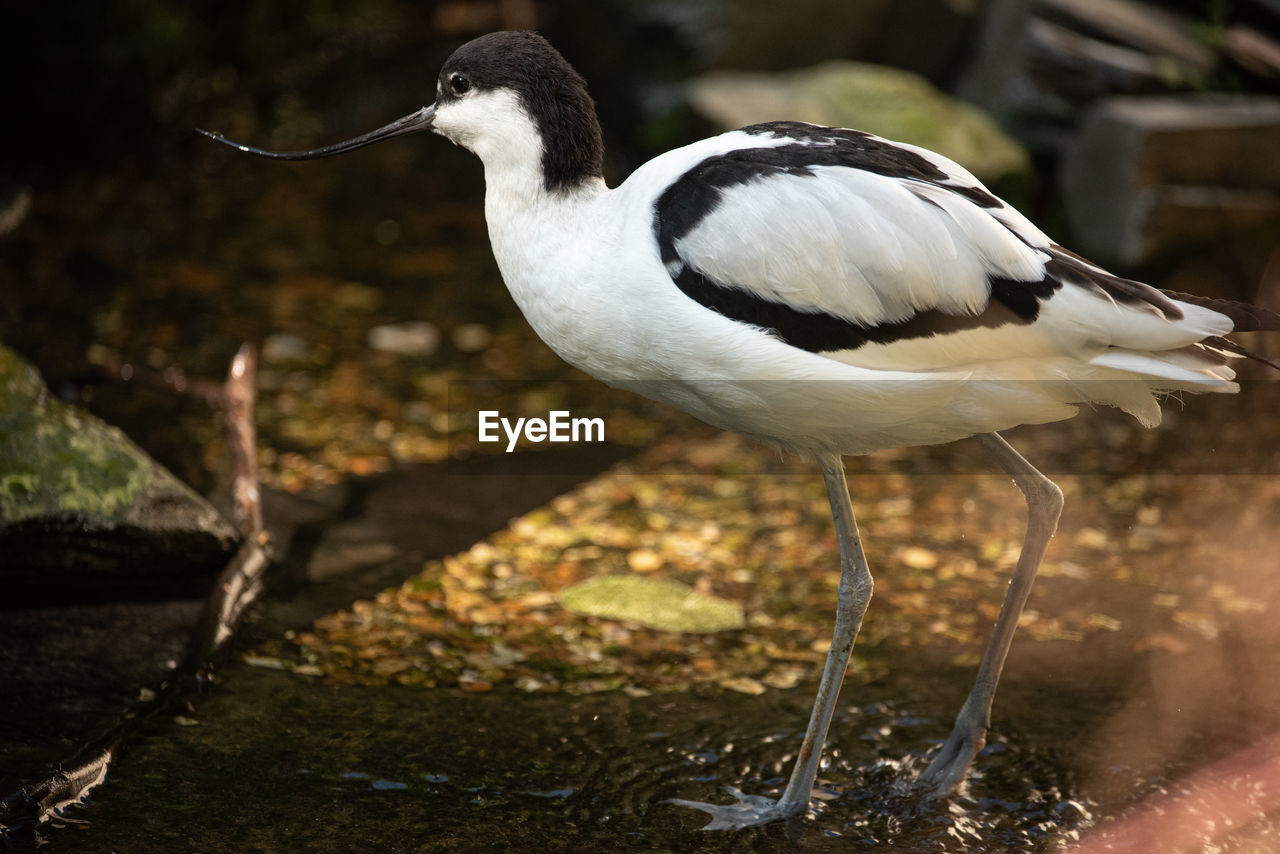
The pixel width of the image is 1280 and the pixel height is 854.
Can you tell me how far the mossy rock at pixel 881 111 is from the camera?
315 inches

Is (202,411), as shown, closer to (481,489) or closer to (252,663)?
(481,489)

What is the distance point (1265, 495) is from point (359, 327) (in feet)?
14.0

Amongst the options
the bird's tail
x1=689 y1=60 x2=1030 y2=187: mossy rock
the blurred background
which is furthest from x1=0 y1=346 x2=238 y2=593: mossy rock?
x1=689 y1=60 x2=1030 y2=187: mossy rock

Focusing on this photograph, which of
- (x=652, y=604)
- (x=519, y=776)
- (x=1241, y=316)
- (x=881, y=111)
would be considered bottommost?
(x=519, y=776)

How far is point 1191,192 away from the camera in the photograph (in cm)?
726

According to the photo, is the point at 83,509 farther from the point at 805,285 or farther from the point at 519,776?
the point at 805,285

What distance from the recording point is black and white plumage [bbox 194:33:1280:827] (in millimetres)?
3295

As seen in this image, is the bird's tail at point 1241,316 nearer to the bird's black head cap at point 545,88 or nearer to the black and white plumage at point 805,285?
the black and white plumage at point 805,285

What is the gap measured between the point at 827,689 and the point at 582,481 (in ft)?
7.23

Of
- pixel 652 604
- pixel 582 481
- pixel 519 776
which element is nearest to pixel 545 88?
pixel 519 776

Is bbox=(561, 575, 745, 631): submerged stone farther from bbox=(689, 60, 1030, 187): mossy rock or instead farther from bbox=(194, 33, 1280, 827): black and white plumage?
bbox=(689, 60, 1030, 187): mossy rock

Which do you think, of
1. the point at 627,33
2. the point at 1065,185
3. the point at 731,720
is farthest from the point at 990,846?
the point at 627,33

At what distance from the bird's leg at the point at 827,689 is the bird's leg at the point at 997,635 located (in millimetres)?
354

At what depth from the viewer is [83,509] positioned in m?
4.23
